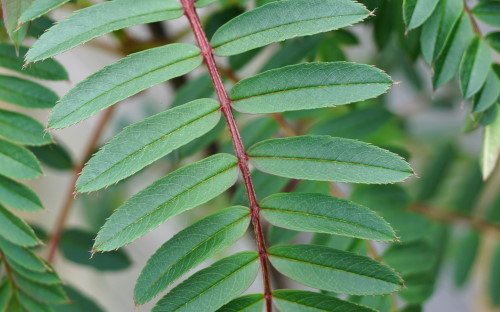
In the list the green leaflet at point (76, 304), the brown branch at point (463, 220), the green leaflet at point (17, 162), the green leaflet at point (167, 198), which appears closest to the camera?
the green leaflet at point (167, 198)

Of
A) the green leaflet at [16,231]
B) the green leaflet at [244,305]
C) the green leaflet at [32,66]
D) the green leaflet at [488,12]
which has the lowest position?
the green leaflet at [244,305]

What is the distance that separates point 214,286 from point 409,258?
33 cm

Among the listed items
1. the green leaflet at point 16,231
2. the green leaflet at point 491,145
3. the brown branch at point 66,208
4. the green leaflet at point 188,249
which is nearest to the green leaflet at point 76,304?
the brown branch at point 66,208

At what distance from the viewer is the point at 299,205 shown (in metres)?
0.51

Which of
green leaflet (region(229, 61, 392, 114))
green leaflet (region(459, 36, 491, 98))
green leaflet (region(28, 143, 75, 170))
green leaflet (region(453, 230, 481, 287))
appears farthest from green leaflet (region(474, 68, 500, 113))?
green leaflet (region(28, 143, 75, 170))

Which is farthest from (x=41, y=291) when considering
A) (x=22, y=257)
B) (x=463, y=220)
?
(x=463, y=220)

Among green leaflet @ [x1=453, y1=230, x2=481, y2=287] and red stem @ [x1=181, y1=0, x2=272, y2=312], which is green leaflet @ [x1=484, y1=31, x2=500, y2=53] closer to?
red stem @ [x1=181, y1=0, x2=272, y2=312]

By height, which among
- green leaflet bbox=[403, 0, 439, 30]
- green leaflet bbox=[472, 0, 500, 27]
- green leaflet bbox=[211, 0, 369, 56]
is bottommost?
green leaflet bbox=[211, 0, 369, 56]

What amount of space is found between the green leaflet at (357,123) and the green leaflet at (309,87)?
0.28 m

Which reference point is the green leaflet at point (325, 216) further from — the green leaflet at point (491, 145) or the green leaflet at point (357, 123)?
the green leaflet at point (357, 123)

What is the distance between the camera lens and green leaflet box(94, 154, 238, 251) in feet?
1.52

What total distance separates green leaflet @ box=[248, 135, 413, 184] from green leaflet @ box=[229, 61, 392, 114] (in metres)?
0.03

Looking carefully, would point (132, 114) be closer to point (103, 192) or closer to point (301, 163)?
point (103, 192)

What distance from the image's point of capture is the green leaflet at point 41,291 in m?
0.62
